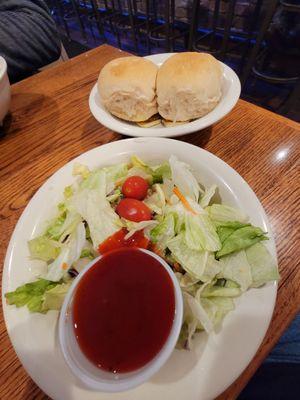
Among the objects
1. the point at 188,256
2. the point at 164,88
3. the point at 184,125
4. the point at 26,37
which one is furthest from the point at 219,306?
the point at 26,37

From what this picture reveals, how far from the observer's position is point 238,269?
0.68 meters

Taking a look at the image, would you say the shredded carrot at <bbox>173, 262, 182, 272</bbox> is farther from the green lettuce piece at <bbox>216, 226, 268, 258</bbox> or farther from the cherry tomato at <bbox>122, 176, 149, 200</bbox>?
the cherry tomato at <bbox>122, 176, 149, 200</bbox>

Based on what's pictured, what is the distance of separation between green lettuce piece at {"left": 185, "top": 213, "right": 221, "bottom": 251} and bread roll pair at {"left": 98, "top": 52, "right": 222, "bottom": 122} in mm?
475

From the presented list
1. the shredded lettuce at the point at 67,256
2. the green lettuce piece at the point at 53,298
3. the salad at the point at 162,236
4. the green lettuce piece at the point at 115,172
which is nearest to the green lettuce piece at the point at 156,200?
the salad at the point at 162,236

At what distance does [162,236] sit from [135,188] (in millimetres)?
179

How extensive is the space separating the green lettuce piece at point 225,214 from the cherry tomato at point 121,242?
0.65 feet

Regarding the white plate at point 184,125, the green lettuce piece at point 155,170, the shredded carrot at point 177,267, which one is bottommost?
the shredded carrot at point 177,267

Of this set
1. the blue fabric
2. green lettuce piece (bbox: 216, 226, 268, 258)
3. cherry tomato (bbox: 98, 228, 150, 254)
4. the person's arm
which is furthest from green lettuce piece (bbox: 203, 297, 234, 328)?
the person's arm

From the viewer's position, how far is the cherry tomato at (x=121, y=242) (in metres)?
0.78

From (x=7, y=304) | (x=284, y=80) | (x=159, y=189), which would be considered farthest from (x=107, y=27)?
(x=7, y=304)

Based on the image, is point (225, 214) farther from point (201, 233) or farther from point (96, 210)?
point (96, 210)

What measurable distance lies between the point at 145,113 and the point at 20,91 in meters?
0.85

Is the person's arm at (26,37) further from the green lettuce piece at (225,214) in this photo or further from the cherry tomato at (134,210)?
the green lettuce piece at (225,214)

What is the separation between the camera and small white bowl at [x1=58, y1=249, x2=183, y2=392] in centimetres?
55
